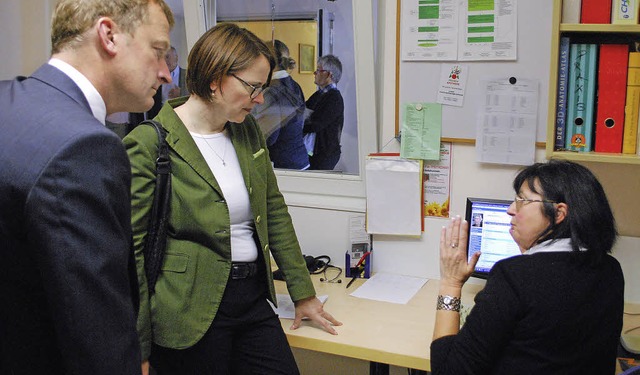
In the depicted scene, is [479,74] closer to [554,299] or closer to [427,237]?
[427,237]

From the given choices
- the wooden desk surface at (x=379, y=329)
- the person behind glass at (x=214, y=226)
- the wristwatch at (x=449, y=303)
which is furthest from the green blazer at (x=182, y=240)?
the wristwatch at (x=449, y=303)

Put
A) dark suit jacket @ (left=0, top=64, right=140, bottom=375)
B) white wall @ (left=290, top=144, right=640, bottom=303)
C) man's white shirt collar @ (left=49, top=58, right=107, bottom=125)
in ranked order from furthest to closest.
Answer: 1. white wall @ (left=290, top=144, right=640, bottom=303)
2. man's white shirt collar @ (left=49, top=58, right=107, bottom=125)
3. dark suit jacket @ (left=0, top=64, right=140, bottom=375)

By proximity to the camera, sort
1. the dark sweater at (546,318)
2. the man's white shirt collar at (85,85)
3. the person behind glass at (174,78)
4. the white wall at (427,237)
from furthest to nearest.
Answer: the person behind glass at (174,78), the white wall at (427,237), the dark sweater at (546,318), the man's white shirt collar at (85,85)

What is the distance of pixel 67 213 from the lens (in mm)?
886

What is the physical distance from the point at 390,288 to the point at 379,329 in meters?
0.39

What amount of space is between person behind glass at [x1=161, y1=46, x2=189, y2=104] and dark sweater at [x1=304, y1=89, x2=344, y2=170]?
72cm

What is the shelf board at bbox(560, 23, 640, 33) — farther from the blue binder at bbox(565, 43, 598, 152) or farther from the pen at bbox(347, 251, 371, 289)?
the pen at bbox(347, 251, 371, 289)

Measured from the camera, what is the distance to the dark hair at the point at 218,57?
1.79 m

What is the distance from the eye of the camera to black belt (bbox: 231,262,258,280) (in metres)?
1.78

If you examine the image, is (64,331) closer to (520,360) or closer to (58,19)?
(58,19)

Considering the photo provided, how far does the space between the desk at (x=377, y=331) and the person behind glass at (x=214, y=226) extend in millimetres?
60

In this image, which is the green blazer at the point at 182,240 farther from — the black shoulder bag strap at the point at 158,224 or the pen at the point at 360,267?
the pen at the point at 360,267

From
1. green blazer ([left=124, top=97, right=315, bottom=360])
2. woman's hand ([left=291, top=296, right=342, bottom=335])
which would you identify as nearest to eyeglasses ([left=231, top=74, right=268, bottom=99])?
green blazer ([left=124, top=97, right=315, bottom=360])

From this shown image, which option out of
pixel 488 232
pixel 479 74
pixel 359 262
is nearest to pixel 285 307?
pixel 359 262
